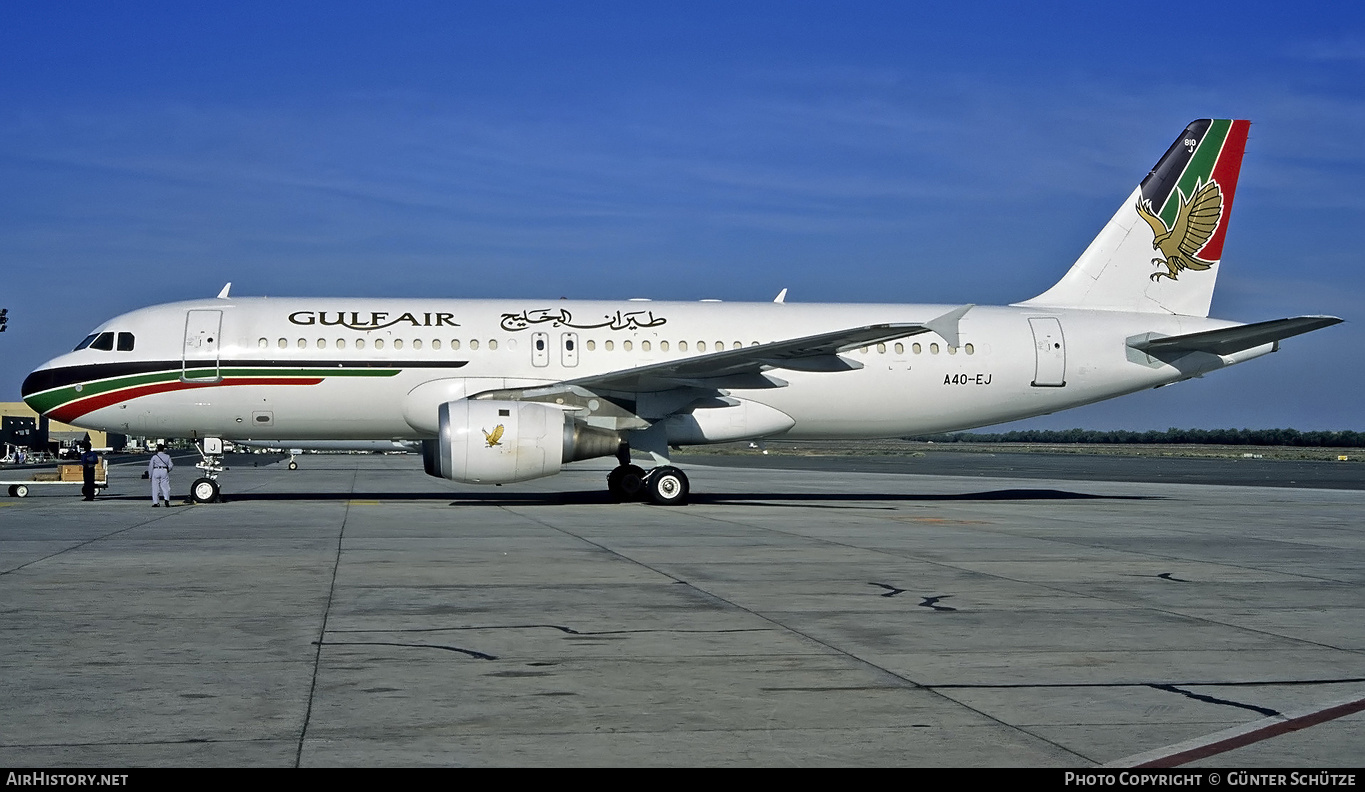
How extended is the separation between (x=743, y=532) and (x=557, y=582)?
18.8 feet

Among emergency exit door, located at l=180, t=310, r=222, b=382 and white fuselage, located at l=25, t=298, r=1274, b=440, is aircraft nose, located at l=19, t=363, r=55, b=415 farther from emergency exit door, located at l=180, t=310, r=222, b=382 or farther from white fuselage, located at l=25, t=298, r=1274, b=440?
emergency exit door, located at l=180, t=310, r=222, b=382

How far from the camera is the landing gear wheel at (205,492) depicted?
21.8 m

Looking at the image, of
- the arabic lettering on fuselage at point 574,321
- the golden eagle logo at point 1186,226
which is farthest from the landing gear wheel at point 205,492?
the golden eagle logo at point 1186,226

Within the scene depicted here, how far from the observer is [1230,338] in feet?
73.5

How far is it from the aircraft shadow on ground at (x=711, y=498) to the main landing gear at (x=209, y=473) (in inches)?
23.3

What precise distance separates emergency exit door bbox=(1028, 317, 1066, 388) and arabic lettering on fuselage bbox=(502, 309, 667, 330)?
7150 mm

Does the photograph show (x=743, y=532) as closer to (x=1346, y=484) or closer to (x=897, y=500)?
(x=897, y=500)

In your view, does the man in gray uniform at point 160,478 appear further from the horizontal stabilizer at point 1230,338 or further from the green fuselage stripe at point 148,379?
the horizontal stabilizer at point 1230,338

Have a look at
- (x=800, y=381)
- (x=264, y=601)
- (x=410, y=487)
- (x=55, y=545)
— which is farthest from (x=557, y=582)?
(x=410, y=487)

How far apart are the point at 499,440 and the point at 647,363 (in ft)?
12.6

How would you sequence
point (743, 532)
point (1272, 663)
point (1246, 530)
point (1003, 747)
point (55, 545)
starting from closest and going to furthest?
point (1003, 747) → point (1272, 663) → point (55, 545) → point (743, 532) → point (1246, 530)

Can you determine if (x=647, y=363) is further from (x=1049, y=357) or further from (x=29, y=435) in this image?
(x=29, y=435)

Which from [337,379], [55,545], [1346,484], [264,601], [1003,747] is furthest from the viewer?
[1346,484]

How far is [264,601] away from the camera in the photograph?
924cm
